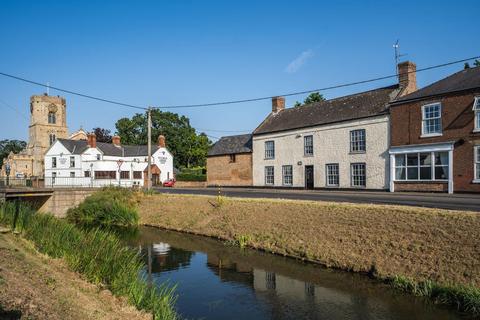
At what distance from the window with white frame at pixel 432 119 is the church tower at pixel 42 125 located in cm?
7258

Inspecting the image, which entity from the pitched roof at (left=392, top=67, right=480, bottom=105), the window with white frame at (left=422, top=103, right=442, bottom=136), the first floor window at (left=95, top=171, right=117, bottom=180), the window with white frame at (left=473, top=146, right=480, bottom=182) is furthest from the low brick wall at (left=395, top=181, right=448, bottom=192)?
the first floor window at (left=95, top=171, right=117, bottom=180)

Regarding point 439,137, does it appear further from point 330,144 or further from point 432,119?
point 330,144

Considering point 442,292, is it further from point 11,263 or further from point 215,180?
point 215,180

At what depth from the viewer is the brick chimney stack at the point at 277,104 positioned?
42875 mm

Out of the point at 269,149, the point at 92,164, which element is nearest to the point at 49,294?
the point at 269,149

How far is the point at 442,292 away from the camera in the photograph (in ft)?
35.5

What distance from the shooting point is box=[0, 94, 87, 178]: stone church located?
7844cm

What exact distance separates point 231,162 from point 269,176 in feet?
21.5

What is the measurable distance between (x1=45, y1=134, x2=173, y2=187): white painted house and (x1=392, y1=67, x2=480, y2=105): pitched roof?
38.0 meters

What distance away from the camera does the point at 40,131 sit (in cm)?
7838

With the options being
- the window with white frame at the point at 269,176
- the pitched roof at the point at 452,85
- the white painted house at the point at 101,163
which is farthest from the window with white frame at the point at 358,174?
the white painted house at the point at 101,163

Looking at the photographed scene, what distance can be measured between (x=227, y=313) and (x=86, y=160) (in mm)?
50168

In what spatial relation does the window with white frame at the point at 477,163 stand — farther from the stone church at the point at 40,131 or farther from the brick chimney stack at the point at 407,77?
the stone church at the point at 40,131

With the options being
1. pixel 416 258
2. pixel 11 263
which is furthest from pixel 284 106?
pixel 11 263
